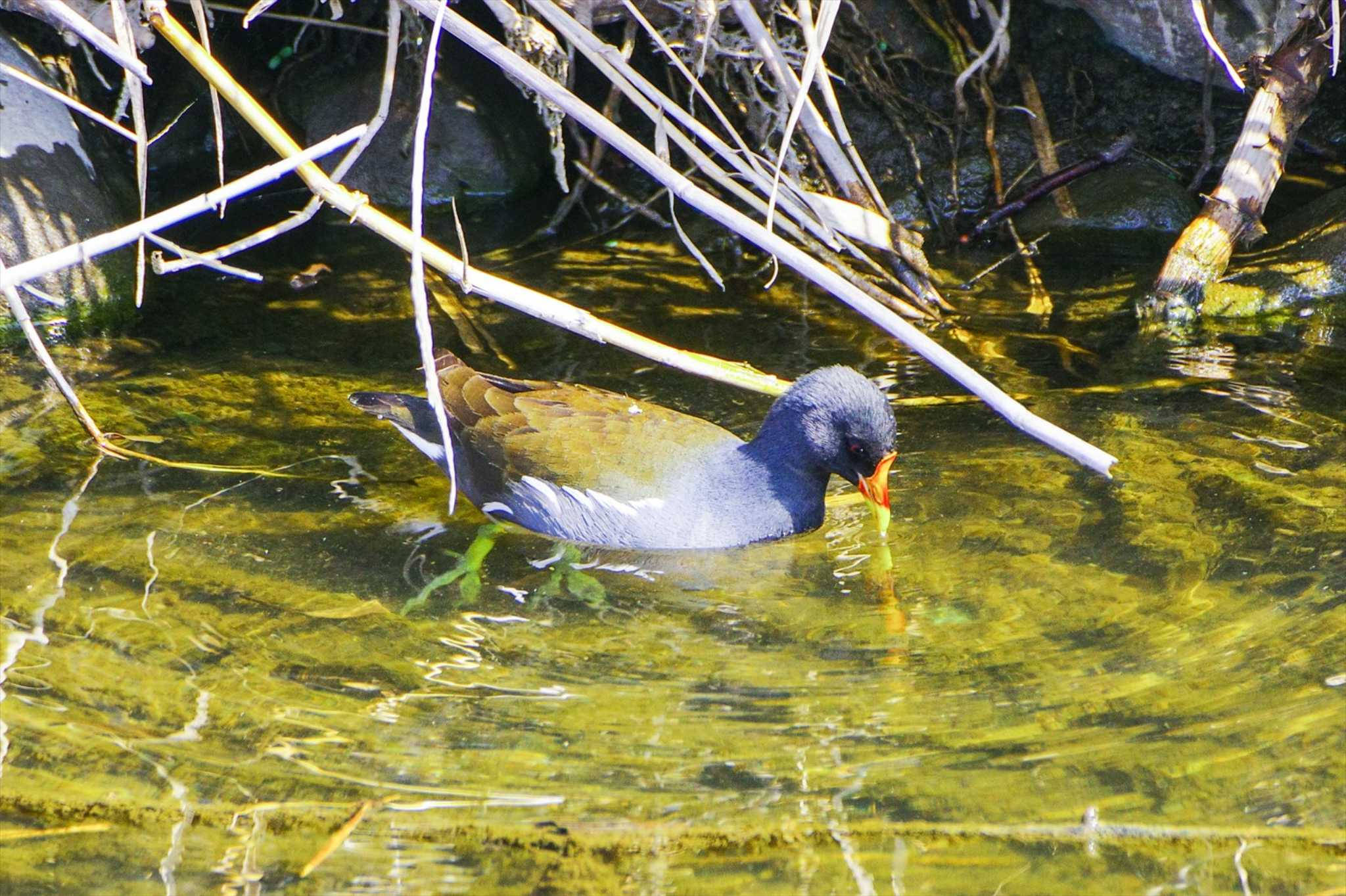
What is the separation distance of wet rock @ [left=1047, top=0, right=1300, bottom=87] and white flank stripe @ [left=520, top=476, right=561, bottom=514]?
3.35 m

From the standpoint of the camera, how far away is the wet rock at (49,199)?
499 cm

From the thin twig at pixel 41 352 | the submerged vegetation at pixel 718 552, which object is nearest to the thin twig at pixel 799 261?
the submerged vegetation at pixel 718 552

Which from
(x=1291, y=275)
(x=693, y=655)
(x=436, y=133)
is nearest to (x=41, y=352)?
(x=693, y=655)

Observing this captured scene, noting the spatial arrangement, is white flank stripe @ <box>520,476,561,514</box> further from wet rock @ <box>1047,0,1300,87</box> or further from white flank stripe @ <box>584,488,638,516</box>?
wet rock @ <box>1047,0,1300,87</box>

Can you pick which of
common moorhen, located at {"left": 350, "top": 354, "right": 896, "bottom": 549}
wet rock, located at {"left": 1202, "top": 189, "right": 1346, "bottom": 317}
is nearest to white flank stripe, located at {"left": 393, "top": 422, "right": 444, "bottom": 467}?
common moorhen, located at {"left": 350, "top": 354, "right": 896, "bottom": 549}

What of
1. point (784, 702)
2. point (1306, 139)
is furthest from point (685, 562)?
point (1306, 139)

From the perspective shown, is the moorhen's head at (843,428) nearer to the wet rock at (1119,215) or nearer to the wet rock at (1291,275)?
the wet rock at (1291,275)

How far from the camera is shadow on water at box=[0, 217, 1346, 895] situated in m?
2.44

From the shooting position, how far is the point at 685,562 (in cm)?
371

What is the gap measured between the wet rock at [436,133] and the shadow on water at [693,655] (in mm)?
1635

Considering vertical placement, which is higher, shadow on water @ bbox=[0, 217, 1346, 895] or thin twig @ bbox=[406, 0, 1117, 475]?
thin twig @ bbox=[406, 0, 1117, 475]

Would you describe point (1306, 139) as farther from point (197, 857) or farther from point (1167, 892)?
point (197, 857)

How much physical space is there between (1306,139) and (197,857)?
5.55 meters

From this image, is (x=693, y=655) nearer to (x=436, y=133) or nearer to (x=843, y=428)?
(x=843, y=428)
